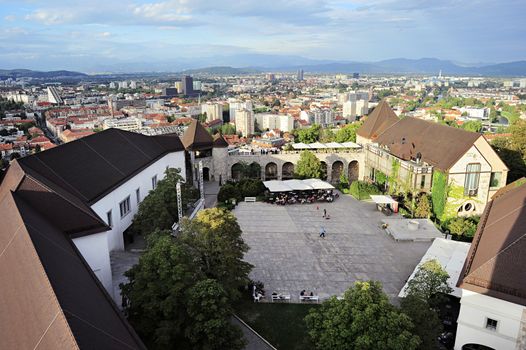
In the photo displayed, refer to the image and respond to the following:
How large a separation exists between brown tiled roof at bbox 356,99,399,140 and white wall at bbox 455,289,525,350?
1464 inches

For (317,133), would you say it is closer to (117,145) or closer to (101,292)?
(117,145)

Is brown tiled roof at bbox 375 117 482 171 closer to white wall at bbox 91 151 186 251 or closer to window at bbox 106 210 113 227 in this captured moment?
white wall at bbox 91 151 186 251

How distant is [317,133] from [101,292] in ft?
195

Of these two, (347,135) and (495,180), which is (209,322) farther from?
(347,135)

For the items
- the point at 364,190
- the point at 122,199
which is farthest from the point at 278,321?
the point at 364,190

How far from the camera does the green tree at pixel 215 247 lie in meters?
20.8

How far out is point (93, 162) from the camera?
96.6 ft

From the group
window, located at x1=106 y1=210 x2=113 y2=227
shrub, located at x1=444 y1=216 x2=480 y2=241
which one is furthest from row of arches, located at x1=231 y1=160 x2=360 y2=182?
window, located at x1=106 y1=210 x2=113 y2=227

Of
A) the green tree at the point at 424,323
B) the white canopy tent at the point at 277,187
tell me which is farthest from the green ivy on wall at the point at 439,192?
the green tree at the point at 424,323

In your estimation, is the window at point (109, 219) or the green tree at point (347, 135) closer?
the window at point (109, 219)

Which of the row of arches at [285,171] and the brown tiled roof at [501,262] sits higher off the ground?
the brown tiled roof at [501,262]

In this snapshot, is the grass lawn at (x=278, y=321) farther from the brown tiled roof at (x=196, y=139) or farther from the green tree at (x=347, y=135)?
the green tree at (x=347, y=135)

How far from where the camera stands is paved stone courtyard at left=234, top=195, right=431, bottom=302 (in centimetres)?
2625

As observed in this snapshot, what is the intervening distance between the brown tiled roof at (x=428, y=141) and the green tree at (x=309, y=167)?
767cm
